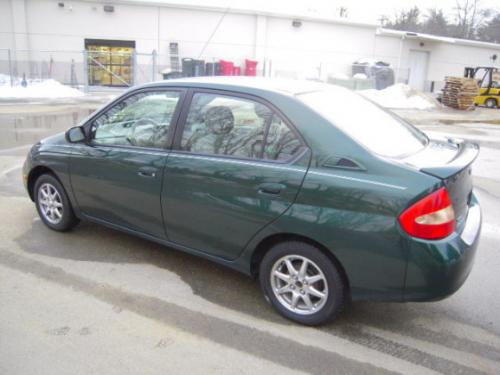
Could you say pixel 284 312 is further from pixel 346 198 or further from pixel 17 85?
pixel 17 85

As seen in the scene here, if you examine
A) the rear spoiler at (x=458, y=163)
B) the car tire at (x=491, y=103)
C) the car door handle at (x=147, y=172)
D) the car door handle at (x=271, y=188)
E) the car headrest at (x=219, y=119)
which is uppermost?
the car headrest at (x=219, y=119)

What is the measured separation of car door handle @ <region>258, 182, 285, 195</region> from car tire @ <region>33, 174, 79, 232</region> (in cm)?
231

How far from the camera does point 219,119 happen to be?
11.4ft

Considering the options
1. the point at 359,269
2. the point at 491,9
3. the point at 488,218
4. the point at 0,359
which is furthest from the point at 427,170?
the point at 491,9

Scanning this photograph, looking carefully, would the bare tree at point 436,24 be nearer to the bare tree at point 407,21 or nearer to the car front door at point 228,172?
the bare tree at point 407,21

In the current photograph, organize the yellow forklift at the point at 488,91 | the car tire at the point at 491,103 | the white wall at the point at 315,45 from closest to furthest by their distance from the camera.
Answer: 1. the yellow forklift at the point at 488,91
2. the car tire at the point at 491,103
3. the white wall at the point at 315,45

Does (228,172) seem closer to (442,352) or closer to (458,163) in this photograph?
(458,163)

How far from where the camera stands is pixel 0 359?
279 centimetres

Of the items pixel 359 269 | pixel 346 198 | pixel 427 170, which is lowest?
pixel 359 269

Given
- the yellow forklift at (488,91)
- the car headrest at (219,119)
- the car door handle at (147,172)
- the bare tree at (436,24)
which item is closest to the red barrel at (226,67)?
the yellow forklift at (488,91)

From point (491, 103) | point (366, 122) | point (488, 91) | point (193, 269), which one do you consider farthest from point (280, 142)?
point (491, 103)

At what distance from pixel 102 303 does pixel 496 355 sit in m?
2.75

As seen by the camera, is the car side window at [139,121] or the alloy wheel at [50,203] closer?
the car side window at [139,121]

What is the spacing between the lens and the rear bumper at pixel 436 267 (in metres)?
2.71
